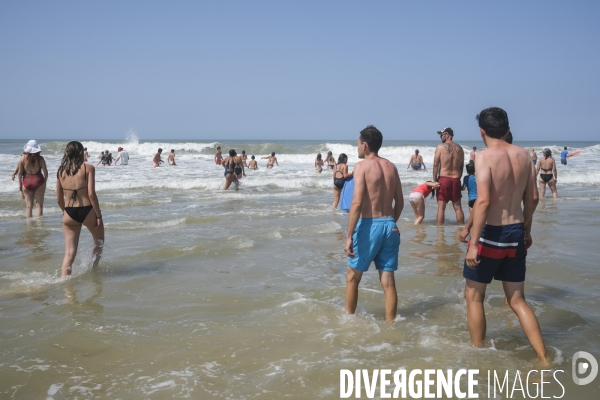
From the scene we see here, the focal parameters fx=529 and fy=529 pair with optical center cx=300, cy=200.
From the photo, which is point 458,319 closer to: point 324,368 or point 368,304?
point 368,304

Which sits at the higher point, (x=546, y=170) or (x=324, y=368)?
(x=546, y=170)

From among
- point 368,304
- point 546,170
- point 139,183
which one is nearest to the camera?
point 368,304

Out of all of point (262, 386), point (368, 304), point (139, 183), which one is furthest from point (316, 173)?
point (262, 386)

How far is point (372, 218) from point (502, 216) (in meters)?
1.17

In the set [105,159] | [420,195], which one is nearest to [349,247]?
[420,195]

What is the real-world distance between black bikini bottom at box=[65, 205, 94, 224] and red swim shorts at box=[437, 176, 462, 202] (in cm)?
613

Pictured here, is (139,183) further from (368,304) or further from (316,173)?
(368,304)

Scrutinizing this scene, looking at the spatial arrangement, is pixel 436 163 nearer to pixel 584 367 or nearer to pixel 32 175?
pixel 584 367

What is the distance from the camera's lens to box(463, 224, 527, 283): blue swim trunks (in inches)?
154

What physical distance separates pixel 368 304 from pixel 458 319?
3.11 ft

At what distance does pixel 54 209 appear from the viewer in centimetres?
1343

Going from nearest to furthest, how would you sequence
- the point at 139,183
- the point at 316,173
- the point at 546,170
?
the point at 546,170, the point at 139,183, the point at 316,173

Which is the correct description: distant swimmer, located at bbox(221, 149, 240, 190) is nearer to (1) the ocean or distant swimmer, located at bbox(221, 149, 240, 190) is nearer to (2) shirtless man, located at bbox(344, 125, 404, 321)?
(1) the ocean

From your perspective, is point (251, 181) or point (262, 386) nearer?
point (262, 386)
